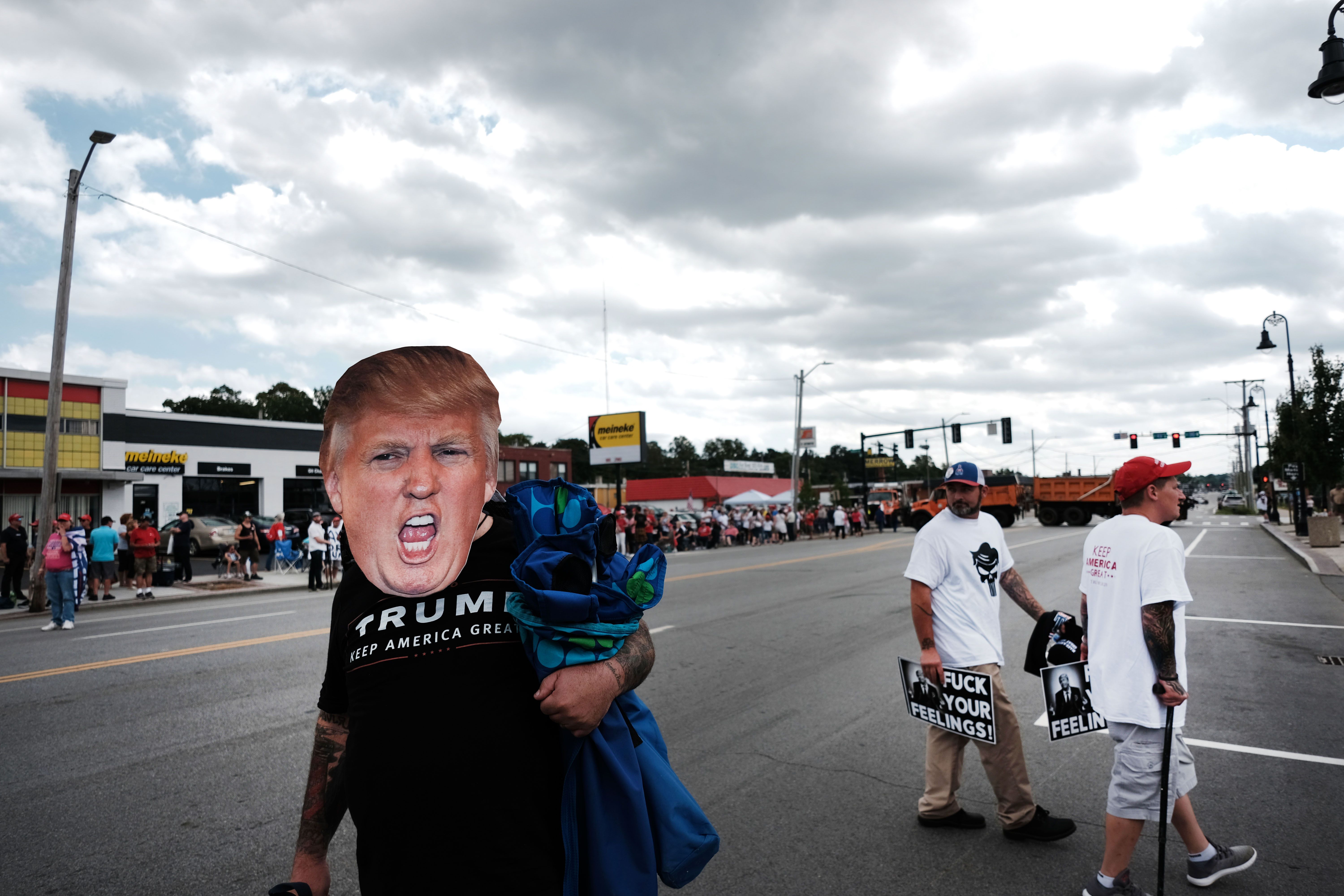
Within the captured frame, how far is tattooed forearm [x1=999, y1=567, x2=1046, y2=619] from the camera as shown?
188 inches

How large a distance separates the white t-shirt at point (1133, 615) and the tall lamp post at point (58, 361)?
61.5 ft

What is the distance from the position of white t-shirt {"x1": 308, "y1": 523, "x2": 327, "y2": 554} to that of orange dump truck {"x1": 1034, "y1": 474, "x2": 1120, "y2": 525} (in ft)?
116

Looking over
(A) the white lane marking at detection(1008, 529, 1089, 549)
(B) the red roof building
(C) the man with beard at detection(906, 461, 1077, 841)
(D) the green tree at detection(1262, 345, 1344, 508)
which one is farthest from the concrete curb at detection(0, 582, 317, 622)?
(B) the red roof building

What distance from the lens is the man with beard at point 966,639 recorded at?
427cm

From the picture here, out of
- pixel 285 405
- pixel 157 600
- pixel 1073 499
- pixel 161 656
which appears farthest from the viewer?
pixel 285 405

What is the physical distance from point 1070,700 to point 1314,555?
67.6ft

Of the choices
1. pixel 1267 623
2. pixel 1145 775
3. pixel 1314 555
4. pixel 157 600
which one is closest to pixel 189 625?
pixel 157 600

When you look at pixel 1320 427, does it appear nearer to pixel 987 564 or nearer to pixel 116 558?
pixel 987 564

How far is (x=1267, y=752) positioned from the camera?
5.58m

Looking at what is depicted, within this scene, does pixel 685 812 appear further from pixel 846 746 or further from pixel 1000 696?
pixel 846 746

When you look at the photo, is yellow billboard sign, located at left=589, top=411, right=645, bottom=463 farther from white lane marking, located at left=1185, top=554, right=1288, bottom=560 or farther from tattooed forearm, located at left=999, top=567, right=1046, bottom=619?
tattooed forearm, located at left=999, top=567, right=1046, bottom=619

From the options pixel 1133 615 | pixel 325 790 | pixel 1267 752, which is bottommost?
pixel 1267 752

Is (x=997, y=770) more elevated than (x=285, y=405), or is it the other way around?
(x=285, y=405)

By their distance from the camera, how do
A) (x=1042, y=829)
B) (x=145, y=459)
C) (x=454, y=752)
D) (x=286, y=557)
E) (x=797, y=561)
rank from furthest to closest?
1. (x=145, y=459)
2. (x=286, y=557)
3. (x=797, y=561)
4. (x=1042, y=829)
5. (x=454, y=752)
